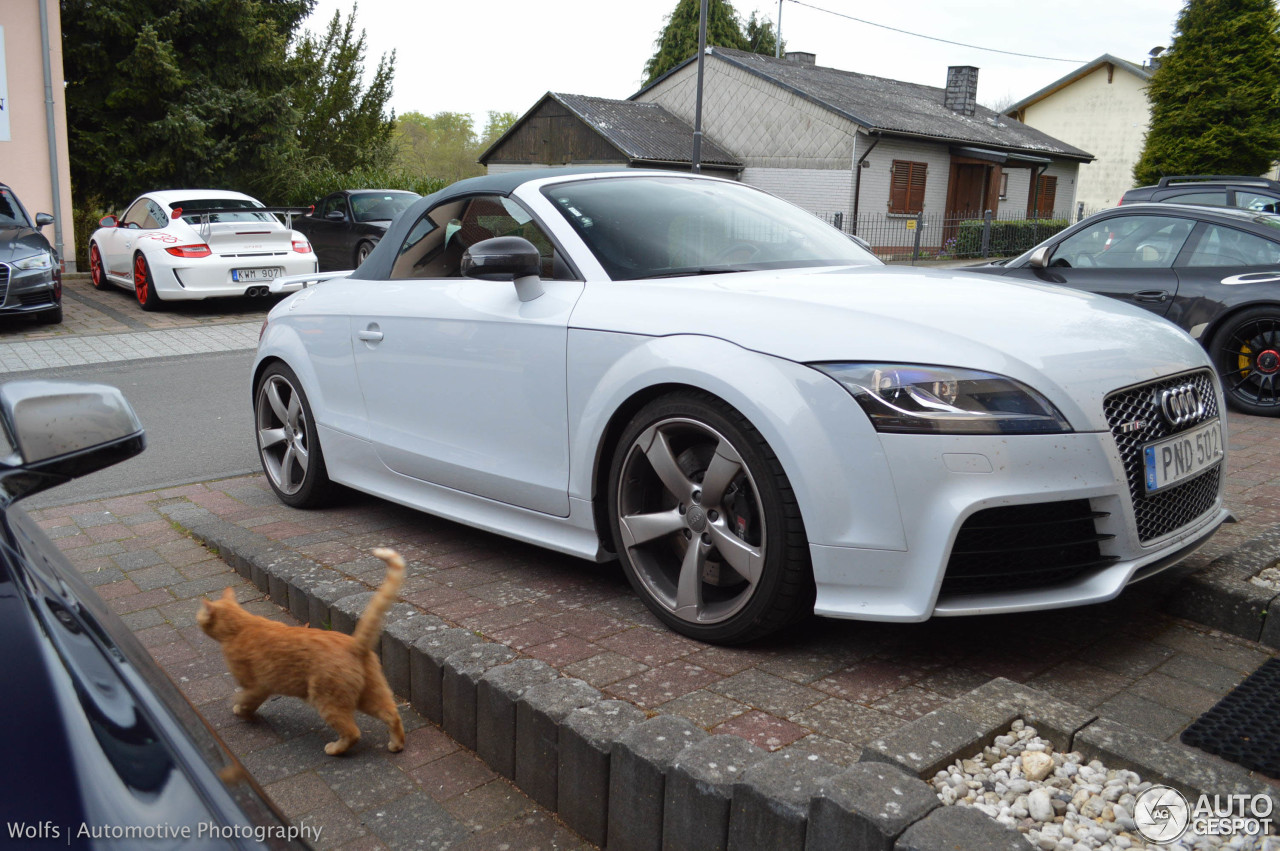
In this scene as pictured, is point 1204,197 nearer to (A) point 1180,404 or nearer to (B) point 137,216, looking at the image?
(A) point 1180,404

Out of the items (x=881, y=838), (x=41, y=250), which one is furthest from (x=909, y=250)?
(x=881, y=838)

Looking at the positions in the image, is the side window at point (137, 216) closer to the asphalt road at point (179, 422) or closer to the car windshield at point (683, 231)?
the asphalt road at point (179, 422)

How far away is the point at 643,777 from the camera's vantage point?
2215mm

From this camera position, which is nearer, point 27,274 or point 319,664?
point 319,664

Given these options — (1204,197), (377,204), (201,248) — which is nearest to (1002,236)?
(1204,197)

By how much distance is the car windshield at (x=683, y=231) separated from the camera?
11.7 ft

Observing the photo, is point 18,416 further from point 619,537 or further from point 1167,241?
point 1167,241

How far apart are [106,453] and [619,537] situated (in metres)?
1.88

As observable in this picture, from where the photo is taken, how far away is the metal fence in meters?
26.8

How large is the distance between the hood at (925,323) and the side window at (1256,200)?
9.84 m

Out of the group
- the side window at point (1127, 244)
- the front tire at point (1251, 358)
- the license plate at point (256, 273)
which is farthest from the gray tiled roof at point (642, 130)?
the front tire at point (1251, 358)

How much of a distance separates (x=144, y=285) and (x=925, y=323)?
13.5 m

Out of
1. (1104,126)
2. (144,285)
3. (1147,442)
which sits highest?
(1104,126)

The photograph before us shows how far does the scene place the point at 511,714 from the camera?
2.58 meters
